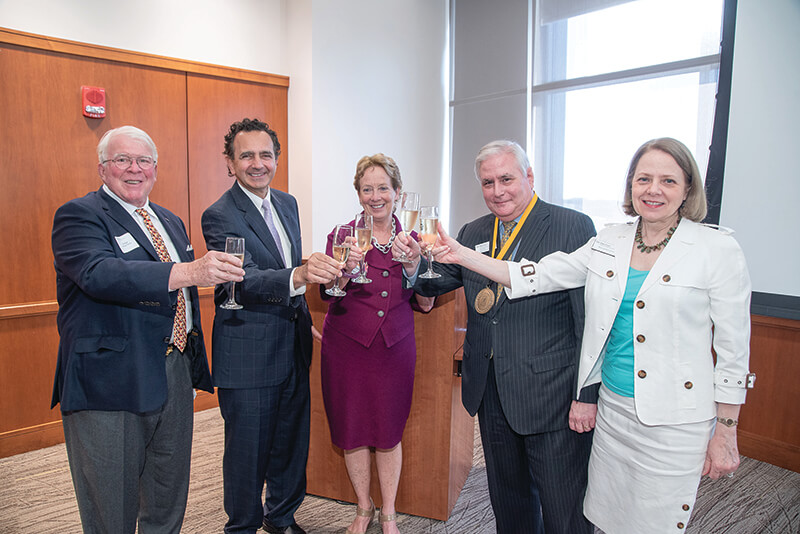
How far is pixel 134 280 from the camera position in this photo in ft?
5.71

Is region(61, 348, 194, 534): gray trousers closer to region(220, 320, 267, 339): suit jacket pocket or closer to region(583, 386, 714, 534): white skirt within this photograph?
region(220, 320, 267, 339): suit jacket pocket

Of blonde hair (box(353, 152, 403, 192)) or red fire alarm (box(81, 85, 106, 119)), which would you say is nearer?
blonde hair (box(353, 152, 403, 192))

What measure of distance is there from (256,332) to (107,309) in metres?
0.60

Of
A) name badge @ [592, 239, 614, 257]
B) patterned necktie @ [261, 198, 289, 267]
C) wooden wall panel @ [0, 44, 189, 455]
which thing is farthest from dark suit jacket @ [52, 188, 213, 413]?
wooden wall panel @ [0, 44, 189, 455]

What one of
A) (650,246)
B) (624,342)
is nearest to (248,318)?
(624,342)

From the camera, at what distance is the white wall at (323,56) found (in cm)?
382

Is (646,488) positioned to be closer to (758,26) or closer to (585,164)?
(758,26)

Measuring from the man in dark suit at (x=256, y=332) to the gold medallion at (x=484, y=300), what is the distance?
71cm

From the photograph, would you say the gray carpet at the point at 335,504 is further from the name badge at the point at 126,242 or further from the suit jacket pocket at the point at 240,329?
the name badge at the point at 126,242

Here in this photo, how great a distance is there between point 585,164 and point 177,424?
4.21 meters

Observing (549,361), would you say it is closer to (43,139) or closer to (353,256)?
(353,256)

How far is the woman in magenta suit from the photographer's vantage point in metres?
2.31

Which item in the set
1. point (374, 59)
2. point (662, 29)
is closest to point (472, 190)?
point (374, 59)

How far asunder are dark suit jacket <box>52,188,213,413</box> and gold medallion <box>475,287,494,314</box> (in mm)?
1170
